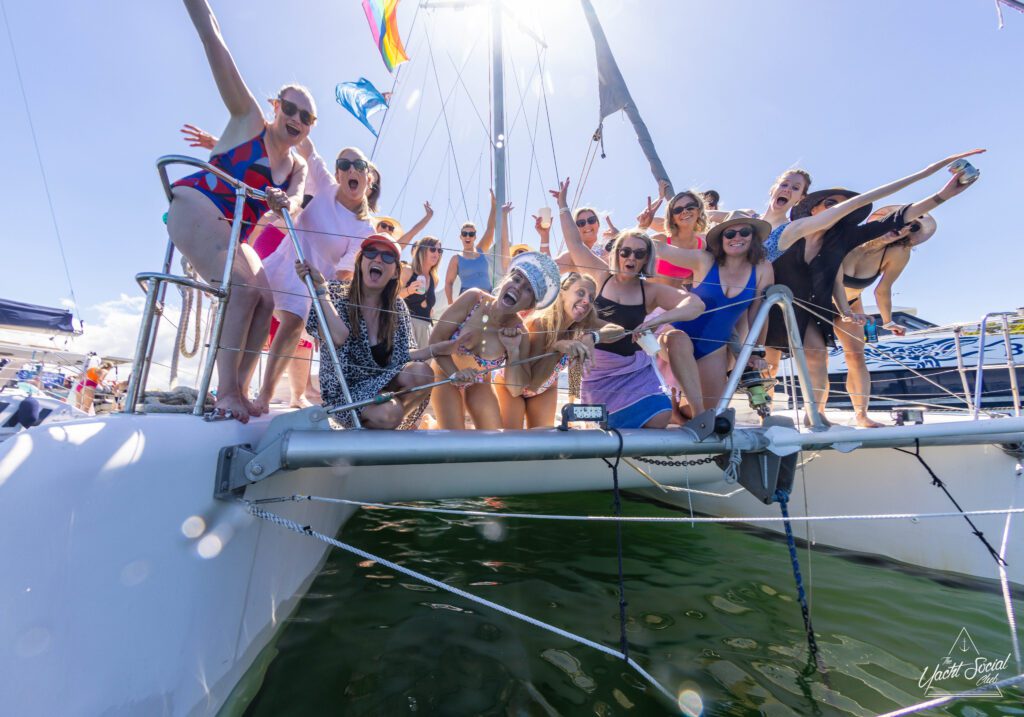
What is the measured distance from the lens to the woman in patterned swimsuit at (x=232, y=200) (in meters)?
2.01

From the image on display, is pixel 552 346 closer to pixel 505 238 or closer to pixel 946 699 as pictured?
pixel 946 699

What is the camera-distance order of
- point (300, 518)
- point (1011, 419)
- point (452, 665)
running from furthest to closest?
point (1011, 419) → point (300, 518) → point (452, 665)

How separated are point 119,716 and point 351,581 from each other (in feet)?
5.78

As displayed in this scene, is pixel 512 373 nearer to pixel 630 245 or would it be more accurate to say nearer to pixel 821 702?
pixel 630 245

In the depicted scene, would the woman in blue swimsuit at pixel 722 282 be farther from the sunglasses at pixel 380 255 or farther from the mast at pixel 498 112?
the mast at pixel 498 112

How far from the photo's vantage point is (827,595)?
2.84 meters

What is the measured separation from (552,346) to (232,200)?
183 centimetres

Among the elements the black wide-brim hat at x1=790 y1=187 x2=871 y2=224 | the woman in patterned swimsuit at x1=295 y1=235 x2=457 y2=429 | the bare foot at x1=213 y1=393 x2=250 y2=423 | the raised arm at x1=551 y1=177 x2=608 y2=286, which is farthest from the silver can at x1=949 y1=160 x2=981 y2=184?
the bare foot at x1=213 y1=393 x2=250 y2=423

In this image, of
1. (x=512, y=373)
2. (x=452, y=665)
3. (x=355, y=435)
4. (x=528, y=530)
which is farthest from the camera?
(x=528, y=530)

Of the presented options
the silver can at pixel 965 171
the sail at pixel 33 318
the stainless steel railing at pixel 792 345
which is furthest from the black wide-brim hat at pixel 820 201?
the sail at pixel 33 318

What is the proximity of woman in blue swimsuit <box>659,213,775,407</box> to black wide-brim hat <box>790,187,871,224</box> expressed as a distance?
825mm

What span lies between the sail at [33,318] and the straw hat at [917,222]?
74.5 feet

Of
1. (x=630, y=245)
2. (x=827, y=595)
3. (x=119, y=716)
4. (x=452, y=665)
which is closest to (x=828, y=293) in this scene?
(x=630, y=245)

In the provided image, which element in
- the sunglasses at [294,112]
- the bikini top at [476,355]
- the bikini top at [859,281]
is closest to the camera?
the sunglasses at [294,112]
